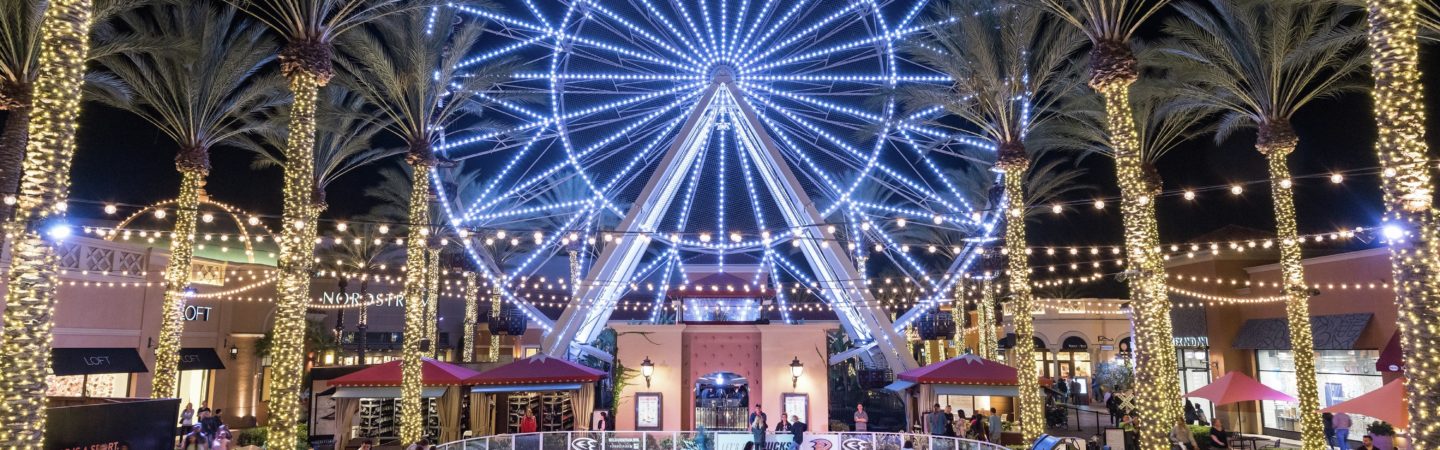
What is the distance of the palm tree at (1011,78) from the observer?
57.6 feet

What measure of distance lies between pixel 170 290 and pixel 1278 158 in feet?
75.4

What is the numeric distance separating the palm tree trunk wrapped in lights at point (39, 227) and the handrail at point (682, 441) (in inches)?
296

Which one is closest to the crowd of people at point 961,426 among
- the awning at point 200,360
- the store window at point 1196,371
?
the store window at point 1196,371

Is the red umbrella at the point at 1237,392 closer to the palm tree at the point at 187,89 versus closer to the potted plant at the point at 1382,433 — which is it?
the potted plant at the point at 1382,433

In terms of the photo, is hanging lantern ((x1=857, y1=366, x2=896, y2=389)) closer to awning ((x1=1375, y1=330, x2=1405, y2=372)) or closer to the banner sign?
awning ((x1=1375, y1=330, x2=1405, y2=372))

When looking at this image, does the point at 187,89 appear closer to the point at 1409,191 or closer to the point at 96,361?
the point at 96,361

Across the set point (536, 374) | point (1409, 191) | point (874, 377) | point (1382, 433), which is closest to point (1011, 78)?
point (1409, 191)

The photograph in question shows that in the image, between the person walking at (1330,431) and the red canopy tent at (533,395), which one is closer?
the person walking at (1330,431)

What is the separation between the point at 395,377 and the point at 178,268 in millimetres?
5374

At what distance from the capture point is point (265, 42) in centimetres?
1917

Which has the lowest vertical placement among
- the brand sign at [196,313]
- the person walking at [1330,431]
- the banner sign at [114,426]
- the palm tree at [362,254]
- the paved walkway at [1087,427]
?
the paved walkway at [1087,427]

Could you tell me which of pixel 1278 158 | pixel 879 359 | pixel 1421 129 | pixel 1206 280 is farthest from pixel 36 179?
pixel 879 359

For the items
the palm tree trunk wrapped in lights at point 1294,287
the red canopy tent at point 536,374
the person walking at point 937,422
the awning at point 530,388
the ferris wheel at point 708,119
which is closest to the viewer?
the palm tree trunk wrapped in lights at point 1294,287

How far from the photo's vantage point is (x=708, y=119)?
25828 mm
